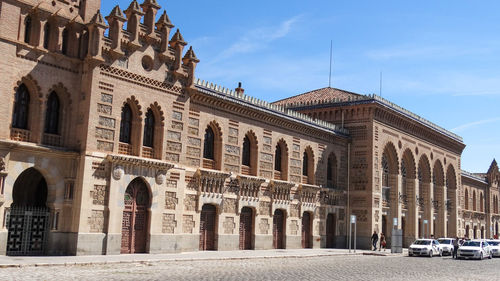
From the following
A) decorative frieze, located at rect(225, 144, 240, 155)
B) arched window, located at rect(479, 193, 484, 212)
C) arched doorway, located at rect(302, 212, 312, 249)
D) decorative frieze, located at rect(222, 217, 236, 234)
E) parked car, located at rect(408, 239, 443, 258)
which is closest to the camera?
decorative frieze, located at rect(222, 217, 236, 234)

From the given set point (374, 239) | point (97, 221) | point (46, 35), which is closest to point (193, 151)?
point (97, 221)

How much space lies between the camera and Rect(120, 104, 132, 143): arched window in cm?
2516

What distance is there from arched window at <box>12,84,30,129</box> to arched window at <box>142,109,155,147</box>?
5539 millimetres

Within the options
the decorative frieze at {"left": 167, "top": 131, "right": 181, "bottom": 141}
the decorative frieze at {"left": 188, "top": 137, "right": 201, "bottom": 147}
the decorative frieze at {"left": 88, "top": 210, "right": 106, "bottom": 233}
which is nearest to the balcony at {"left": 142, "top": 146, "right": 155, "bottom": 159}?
the decorative frieze at {"left": 167, "top": 131, "right": 181, "bottom": 141}

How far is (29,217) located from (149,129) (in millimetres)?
6825

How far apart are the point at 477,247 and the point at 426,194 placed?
56.1 ft

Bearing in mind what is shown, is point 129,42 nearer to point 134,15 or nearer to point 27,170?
point 134,15

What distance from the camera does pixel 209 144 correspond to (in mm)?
30094

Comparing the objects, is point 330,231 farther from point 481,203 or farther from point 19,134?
point 481,203

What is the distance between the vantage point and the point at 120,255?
2339 centimetres

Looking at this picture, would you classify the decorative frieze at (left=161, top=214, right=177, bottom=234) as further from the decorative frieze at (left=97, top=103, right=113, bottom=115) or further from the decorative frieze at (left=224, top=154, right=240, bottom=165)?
the decorative frieze at (left=97, top=103, right=113, bottom=115)

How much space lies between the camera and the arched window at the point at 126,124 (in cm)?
2516

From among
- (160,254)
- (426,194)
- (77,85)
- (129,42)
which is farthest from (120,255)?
(426,194)

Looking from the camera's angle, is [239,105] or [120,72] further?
[239,105]
